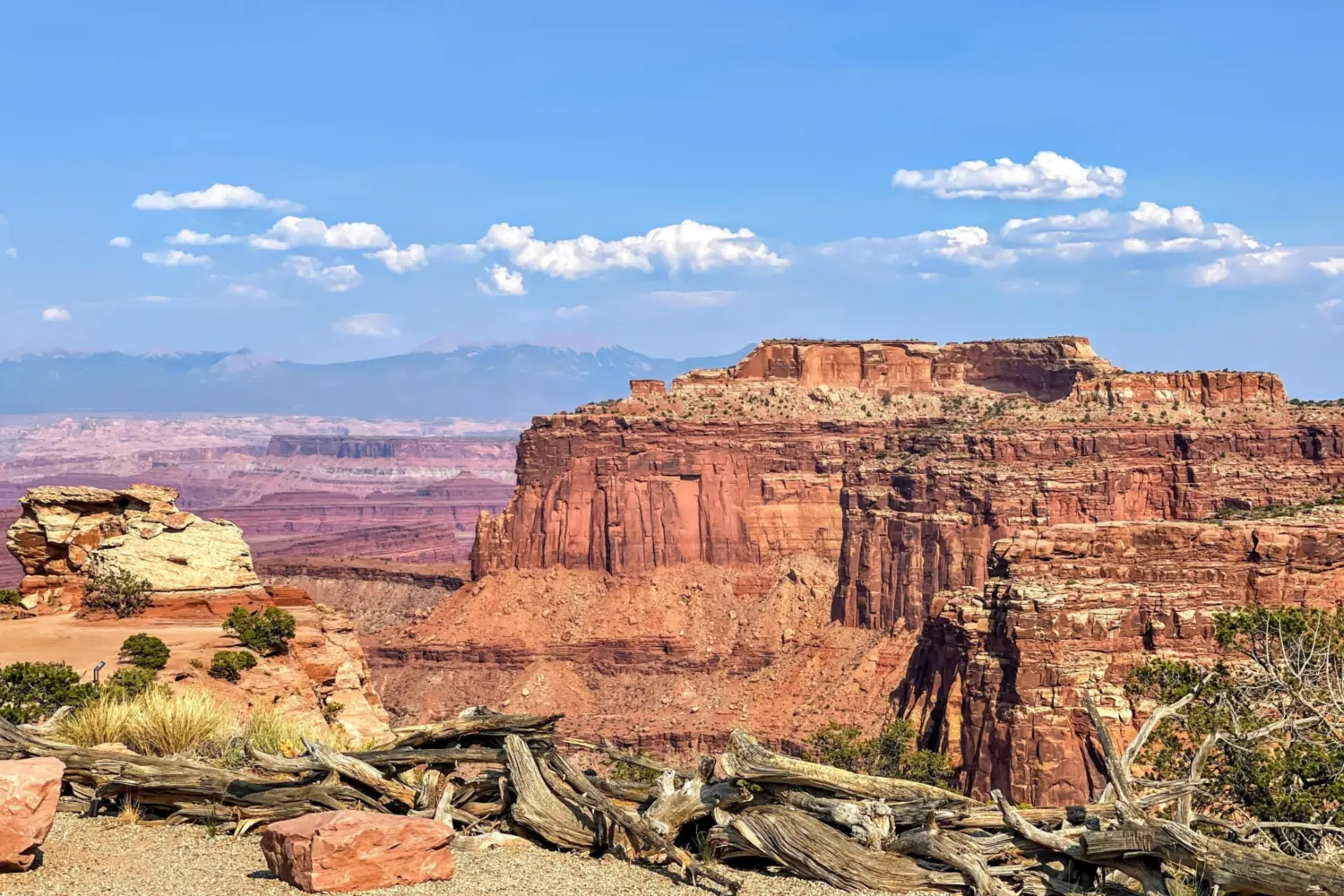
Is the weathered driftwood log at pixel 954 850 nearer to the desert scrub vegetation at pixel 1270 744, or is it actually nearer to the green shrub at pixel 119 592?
the desert scrub vegetation at pixel 1270 744

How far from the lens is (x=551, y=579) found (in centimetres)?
13125

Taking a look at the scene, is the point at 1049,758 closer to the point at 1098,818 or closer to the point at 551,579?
the point at 1098,818

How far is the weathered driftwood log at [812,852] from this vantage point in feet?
62.1

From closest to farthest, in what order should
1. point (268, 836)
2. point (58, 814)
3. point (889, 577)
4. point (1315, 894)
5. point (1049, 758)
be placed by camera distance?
point (1315, 894)
point (268, 836)
point (58, 814)
point (1049, 758)
point (889, 577)

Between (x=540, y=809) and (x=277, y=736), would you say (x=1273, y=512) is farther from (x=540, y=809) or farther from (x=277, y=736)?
(x=540, y=809)

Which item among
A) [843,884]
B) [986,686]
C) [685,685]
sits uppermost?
[843,884]

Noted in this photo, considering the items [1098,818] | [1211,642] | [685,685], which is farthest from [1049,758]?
[685,685]

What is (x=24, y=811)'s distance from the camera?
61.0ft

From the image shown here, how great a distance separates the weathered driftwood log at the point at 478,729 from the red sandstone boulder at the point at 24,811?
4.82 metres

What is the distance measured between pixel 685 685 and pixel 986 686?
5136 centimetres

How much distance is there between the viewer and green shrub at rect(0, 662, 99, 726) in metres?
29.8

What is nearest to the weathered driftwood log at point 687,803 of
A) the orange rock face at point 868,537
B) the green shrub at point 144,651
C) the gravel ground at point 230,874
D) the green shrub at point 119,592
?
the gravel ground at point 230,874

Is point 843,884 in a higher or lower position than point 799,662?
higher

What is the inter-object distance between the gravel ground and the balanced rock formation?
22496mm
